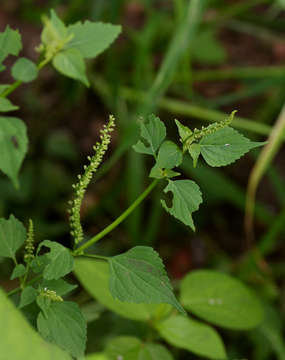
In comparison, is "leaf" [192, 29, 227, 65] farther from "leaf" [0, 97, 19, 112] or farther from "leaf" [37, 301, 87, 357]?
"leaf" [37, 301, 87, 357]

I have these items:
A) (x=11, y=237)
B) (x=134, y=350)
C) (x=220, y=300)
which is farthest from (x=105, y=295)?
(x=11, y=237)

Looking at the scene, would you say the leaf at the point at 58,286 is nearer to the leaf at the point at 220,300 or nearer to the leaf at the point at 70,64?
the leaf at the point at 70,64

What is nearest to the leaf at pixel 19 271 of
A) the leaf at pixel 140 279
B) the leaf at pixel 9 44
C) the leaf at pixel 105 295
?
the leaf at pixel 140 279

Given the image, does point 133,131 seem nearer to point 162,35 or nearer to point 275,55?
point 162,35

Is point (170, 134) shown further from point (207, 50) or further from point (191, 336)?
point (191, 336)

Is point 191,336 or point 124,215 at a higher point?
point 124,215

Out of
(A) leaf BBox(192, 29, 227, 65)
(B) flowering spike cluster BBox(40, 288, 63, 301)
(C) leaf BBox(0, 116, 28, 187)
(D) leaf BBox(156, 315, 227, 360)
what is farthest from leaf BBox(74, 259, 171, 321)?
(A) leaf BBox(192, 29, 227, 65)
